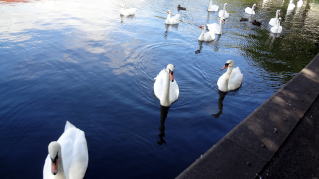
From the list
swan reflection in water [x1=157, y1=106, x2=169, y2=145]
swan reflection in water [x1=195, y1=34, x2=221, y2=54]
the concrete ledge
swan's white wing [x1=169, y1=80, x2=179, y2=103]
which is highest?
the concrete ledge

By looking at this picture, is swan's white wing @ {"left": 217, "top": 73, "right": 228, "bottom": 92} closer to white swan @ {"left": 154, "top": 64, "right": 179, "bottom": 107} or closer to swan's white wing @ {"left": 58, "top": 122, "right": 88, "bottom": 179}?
white swan @ {"left": 154, "top": 64, "right": 179, "bottom": 107}

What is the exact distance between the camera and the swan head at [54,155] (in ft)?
19.6

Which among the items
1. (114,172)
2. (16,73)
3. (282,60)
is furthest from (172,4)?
(114,172)

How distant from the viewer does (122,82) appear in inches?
481

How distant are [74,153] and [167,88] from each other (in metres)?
4.11

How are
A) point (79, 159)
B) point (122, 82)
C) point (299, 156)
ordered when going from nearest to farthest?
point (299, 156), point (79, 159), point (122, 82)

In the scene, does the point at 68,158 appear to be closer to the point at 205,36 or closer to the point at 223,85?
the point at 223,85

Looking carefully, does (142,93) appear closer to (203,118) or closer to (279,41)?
(203,118)

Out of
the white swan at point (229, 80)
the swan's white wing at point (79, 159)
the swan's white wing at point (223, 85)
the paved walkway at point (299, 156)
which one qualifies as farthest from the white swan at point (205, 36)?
the swan's white wing at point (79, 159)

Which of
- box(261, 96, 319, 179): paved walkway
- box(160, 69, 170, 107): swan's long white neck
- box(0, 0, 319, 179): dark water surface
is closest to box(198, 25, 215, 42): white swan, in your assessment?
box(0, 0, 319, 179): dark water surface

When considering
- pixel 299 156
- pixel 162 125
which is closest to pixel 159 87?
pixel 162 125

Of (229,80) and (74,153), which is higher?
(74,153)

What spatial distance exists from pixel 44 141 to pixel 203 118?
496cm

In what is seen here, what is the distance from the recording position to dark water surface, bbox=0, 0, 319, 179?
8.19m
